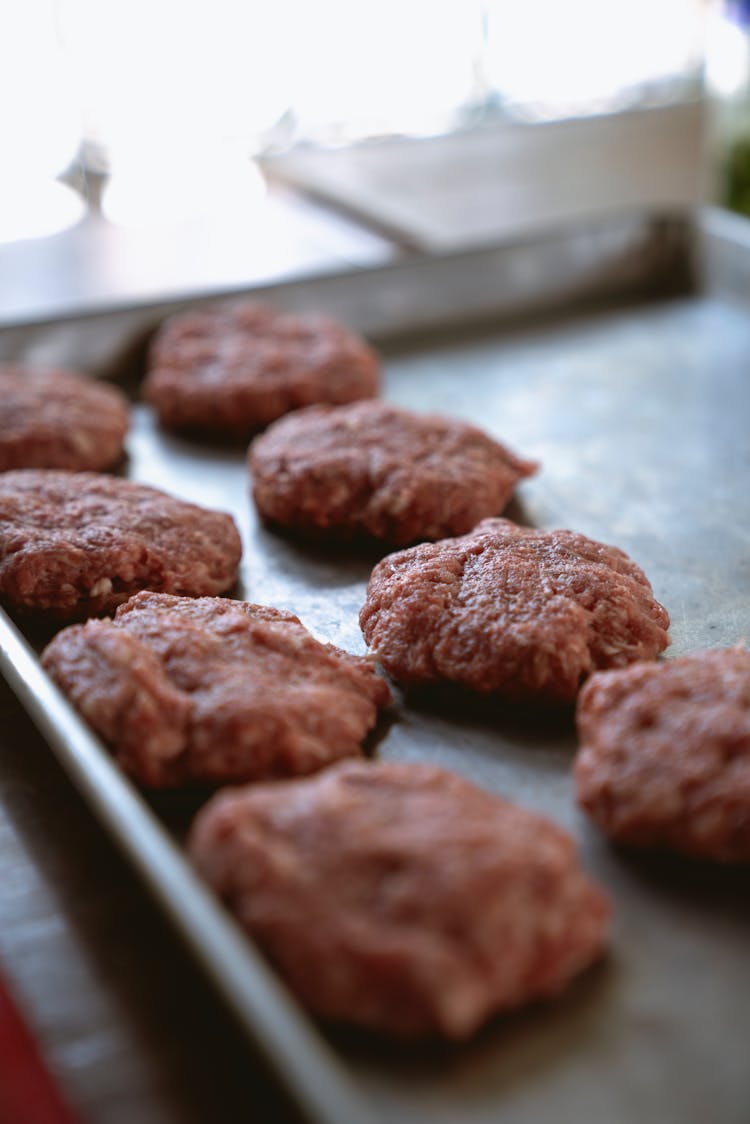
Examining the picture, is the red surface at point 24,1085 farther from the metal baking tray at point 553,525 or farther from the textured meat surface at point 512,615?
the textured meat surface at point 512,615

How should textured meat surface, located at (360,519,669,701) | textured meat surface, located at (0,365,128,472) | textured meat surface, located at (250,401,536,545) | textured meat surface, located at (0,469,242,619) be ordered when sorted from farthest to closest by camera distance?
1. textured meat surface, located at (0,365,128,472)
2. textured meat surface, located at (250,401,536,545)
3. textured meat surface, located at (0,469,242,619)
4. textured meat surface, located at (360,519,669,701)

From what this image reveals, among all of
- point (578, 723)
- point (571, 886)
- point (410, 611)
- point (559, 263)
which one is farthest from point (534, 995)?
point (559, 263)

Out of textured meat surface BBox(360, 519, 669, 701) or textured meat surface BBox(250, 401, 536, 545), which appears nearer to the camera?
textured meat surface BBox(360, 519, 669, 701)

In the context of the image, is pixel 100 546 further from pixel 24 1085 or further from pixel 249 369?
pixel 24 1085

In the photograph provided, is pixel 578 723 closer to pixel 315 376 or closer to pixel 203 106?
pixel 315 376

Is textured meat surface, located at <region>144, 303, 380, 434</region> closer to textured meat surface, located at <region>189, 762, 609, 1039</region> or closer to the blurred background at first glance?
the blurred background

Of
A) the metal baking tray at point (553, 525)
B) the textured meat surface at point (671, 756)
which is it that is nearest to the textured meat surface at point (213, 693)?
the metal baking tray at point (553, 525)

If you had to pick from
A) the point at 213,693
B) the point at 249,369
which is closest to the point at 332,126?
the point at 249,369

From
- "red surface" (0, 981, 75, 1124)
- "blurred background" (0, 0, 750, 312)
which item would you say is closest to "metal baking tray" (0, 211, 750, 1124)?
"red surface" (0, 981, 75, 1124)
